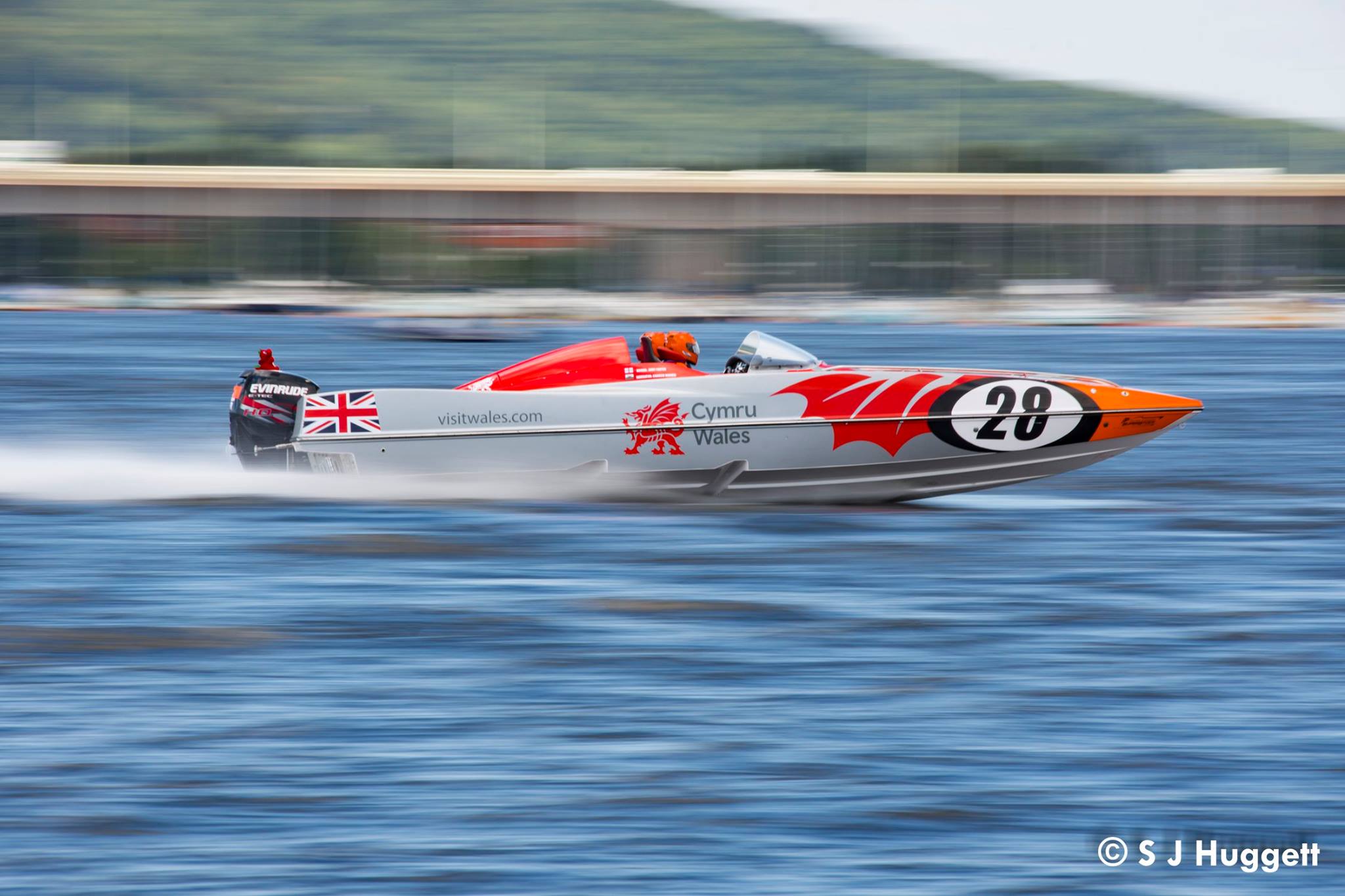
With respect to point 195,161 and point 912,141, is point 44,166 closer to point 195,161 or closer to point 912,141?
point 195,161

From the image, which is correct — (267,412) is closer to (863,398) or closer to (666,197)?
(863,398)

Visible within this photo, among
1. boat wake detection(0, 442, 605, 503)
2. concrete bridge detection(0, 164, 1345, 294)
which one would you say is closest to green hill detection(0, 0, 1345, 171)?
concrete bridge detection(0, 164, 1345, 294)

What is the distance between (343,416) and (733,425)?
7.43 feet

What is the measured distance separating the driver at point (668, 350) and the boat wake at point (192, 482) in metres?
0.83

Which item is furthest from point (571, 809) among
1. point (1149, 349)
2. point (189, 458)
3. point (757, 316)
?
point (757, 316)

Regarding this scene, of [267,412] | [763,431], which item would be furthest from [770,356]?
[267,412]

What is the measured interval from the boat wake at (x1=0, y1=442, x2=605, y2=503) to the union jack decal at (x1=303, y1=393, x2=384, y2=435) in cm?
29

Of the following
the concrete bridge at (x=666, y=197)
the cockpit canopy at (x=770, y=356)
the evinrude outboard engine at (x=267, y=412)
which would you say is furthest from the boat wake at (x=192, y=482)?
the concrete bridge at (x=666, y=197)

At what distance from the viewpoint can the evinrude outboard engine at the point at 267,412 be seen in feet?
31.1

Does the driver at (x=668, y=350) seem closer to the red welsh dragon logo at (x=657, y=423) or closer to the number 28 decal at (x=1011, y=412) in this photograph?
the red welsh dragon logo at (x=657, y=423)

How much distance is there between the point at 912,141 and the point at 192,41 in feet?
312

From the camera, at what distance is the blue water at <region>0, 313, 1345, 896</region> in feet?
16.0

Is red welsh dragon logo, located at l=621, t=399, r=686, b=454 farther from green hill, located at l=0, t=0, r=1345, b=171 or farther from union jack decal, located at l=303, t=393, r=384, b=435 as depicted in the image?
green hill, located at l=0, t=0, r=1345, b=171

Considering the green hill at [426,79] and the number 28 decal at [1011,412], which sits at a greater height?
the green hill at [426,79]
